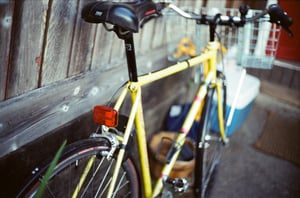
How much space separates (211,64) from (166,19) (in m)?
0.82

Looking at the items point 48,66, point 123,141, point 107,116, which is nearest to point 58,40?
point 48,66

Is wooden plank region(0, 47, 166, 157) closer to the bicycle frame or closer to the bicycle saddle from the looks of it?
the bicycle frame


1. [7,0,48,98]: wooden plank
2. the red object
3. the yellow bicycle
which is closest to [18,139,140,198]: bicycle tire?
the yellow bicycle

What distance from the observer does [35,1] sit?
1646 mm

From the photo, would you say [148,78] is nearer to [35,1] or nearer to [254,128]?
[35,1]

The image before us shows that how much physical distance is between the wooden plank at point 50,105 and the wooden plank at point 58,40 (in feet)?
0.26

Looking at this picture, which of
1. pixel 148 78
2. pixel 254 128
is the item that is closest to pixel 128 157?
pixel 148 78

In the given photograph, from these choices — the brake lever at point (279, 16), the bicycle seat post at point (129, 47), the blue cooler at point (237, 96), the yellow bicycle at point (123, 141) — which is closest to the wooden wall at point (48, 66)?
the yellow bicycle at point (123, 141)

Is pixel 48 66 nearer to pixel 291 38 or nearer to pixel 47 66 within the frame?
pixel 47 66

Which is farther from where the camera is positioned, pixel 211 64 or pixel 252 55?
pixel 252 55

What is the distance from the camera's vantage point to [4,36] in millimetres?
1574

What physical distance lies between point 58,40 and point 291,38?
3104 mm

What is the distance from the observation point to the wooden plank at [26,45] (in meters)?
1.62

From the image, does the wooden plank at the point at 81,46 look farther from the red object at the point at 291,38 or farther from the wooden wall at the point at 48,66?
the red object at the point at 291,38
